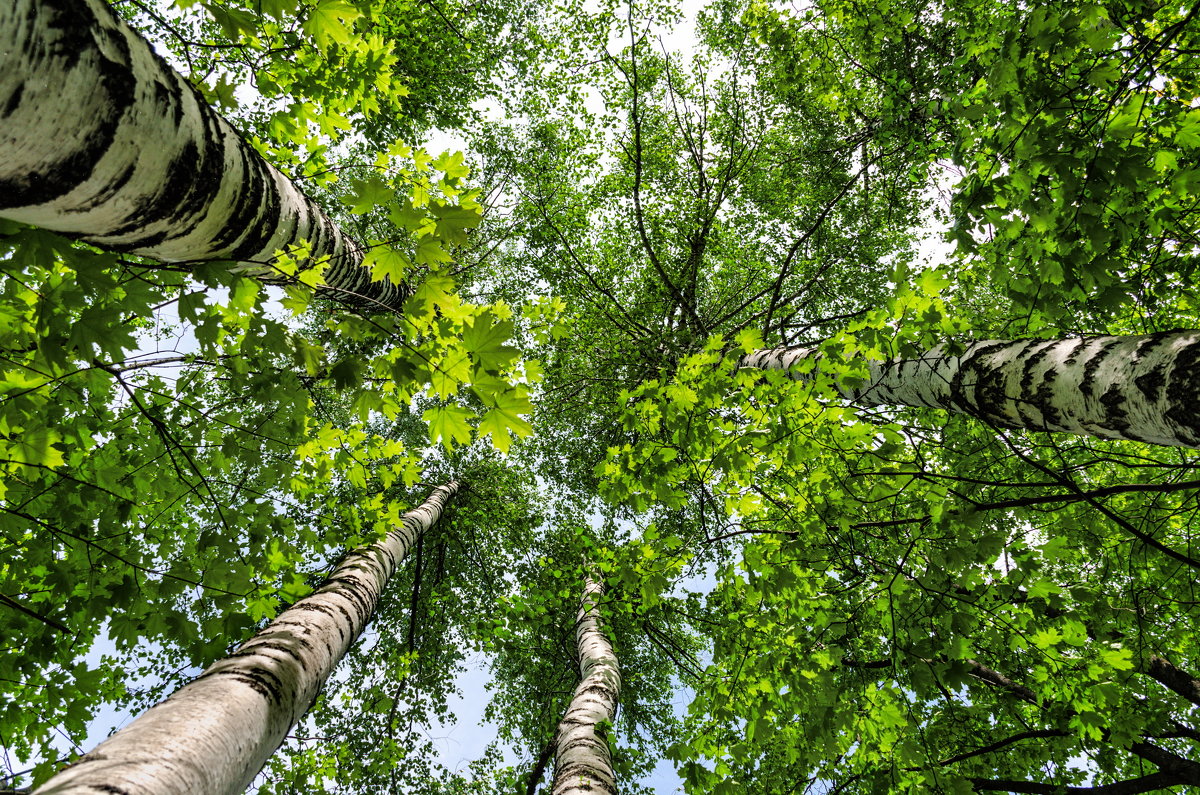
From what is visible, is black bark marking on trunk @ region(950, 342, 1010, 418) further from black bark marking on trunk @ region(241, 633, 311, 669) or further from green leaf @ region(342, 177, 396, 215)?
black bark marking on trunk @ region(241, 633, 311, 669)

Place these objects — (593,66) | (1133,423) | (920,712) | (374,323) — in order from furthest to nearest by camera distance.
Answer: (593,66) < (920,712) < (1133,423) < (374,323)

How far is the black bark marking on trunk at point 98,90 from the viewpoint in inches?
28.3

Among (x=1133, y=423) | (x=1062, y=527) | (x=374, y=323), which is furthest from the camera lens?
(x=1062, y=527)

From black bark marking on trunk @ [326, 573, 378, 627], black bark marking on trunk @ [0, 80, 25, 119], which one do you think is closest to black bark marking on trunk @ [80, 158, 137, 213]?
black bark marking on trunk @ [0, 80, 25, 119]

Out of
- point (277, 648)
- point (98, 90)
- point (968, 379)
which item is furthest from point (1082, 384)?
point (277, 648)

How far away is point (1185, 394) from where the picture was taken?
1325mm

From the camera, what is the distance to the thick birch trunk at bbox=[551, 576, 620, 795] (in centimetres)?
246

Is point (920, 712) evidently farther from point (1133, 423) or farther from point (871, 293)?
point (871, 293)

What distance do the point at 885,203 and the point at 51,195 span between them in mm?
8575

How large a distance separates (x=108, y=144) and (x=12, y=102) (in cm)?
16

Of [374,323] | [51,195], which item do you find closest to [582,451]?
[374,323]

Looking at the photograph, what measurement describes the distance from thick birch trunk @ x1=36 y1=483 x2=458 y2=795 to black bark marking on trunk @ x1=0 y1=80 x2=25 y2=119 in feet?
3.87

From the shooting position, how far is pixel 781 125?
770 centimetres

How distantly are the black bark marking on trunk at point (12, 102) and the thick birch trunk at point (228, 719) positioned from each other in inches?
46.4
